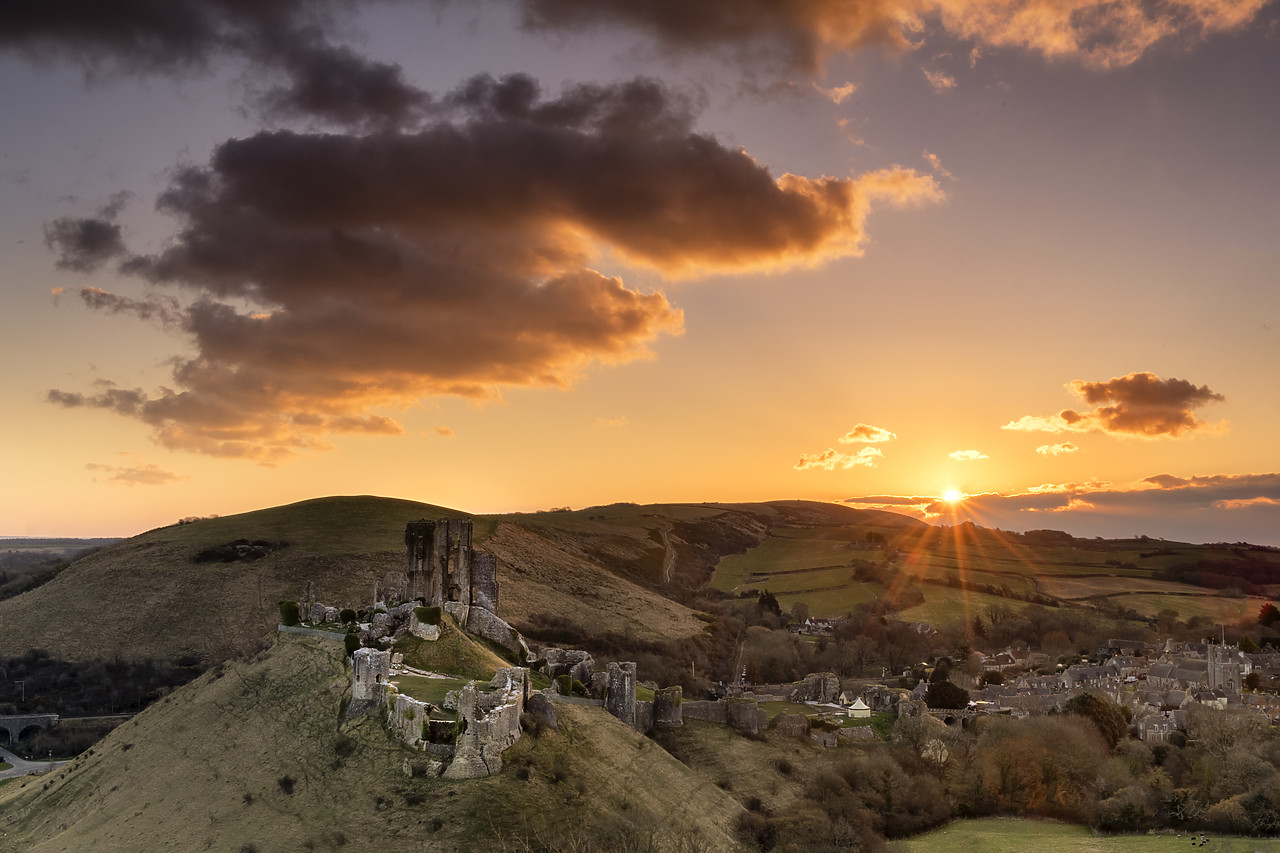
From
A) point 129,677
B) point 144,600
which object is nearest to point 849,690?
point 129,677

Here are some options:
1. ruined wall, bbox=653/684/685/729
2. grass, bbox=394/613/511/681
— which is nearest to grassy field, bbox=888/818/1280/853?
ruined wall, bbox=653/684/685/729

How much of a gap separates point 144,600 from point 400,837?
99867 mm

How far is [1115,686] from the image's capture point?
95.8 metres

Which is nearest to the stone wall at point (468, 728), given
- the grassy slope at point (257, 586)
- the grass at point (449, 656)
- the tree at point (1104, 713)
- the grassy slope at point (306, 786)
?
the grassy slope at point (306, 786)

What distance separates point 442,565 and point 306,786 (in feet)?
84.3

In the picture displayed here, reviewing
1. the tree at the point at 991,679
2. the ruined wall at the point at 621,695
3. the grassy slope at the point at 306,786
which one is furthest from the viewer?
the tree at the point at 991,679

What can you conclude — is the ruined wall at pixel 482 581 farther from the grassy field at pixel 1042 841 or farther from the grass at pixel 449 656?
the grassy field at pixel 1042 841

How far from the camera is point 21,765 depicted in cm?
8419

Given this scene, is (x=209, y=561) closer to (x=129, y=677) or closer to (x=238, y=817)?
(x=129, y=677)

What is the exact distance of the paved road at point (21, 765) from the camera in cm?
7919

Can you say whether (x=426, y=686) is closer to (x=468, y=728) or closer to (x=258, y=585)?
(x=468, y=728)

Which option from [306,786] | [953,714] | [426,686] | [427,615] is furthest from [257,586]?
[306,786]

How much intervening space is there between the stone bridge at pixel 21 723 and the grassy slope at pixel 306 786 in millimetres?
41256

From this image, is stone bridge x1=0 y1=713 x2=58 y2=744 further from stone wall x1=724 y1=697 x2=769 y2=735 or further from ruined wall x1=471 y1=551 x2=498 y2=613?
stone wall x1=724 y1=697 x2=769 y2=735
